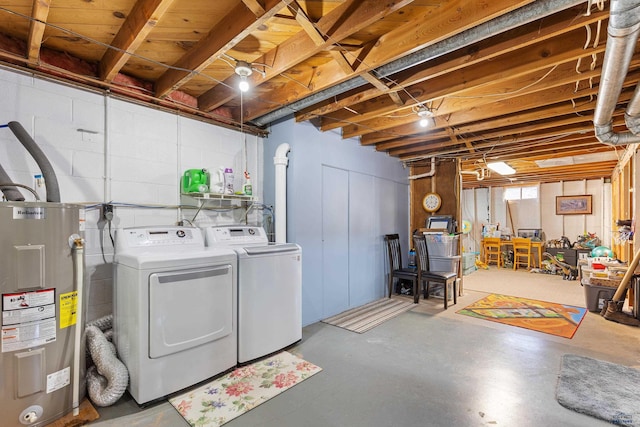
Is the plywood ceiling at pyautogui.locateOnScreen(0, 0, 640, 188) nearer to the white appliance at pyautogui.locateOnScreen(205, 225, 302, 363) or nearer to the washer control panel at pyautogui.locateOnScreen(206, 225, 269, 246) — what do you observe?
the washer control panel at pyautogui.locateOnScreen(206, 225, 269, 246)

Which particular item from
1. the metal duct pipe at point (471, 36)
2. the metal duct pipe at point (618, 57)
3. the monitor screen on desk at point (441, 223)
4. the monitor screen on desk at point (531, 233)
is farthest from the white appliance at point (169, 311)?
the monitor screen on desk at point (531, 233)

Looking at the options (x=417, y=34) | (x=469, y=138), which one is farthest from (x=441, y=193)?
(x=417, y=34)

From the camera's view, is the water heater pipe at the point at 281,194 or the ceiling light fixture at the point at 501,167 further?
the ceiling light fixture at the point at 501,167

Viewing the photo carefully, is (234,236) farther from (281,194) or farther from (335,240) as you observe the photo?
(335,240)

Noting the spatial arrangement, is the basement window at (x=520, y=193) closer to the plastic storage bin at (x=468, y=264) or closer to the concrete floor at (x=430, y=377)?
the plastic storage bin at (x=468, y=264)

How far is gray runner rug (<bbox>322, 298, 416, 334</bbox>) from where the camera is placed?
11.6ft

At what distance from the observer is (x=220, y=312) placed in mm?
2336

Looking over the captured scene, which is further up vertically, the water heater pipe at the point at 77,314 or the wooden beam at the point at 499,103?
the wooden beam at the point at 499,103

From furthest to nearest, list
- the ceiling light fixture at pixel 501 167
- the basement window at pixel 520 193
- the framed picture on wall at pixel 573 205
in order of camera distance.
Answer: the basement window at pixel 520 193 < the framed picture on wall at pixel 573 205 < the ceiling light fixture at pixel 501 167

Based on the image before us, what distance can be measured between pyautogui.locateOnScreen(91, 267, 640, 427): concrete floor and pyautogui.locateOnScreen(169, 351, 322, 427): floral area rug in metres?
0.07

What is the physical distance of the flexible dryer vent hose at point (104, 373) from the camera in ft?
6.42

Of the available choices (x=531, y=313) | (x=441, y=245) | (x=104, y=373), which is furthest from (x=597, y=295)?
(x=104, y=373)

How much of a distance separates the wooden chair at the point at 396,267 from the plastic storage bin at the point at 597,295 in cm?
237

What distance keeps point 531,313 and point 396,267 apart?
194 cm
